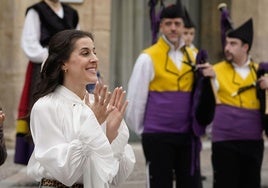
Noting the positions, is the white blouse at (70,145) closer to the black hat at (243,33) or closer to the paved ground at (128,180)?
the black hat at (243,33)

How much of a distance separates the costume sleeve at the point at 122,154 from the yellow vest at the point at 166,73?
239 cm

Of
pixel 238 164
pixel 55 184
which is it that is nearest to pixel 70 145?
pixel 55 184

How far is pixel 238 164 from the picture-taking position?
7.57m

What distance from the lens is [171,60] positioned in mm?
7215

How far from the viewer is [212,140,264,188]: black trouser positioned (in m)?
7.52

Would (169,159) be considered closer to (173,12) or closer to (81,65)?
(173,12)

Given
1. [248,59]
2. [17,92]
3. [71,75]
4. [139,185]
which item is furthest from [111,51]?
[71,75]

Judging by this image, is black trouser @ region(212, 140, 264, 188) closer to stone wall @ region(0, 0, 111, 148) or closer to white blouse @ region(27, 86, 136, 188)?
white blouse @ region(27, 86, 136, 188)

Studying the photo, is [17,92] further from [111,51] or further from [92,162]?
[92,162]

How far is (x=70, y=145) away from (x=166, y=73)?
2851 millimetres

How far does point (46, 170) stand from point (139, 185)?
4.75 m

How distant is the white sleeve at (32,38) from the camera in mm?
8266


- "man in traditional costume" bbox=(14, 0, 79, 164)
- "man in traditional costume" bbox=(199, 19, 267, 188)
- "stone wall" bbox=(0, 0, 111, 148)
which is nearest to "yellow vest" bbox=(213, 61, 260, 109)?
"man in traditional costume" bbox=(199, 19, 267, 188)

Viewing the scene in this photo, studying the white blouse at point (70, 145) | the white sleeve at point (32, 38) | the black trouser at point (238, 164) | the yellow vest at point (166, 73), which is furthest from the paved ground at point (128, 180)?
the white blouse at point (70, 145)
